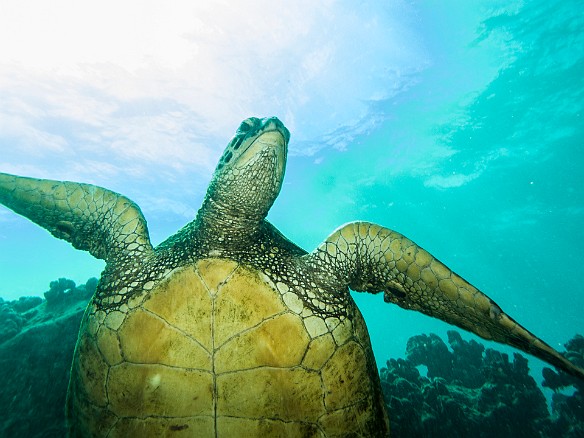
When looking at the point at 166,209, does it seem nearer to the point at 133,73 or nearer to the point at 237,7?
the point at 133,73

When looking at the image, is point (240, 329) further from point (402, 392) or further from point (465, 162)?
point (465, 162)

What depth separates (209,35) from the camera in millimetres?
17516

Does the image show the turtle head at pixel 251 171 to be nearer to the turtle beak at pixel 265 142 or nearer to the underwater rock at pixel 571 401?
the turtle beak at pixel 265 142

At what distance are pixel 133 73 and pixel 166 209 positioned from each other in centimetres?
1730

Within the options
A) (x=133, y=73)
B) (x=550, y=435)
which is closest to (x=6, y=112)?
(x=133, y=73)

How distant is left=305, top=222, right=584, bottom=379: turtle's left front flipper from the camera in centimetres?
284

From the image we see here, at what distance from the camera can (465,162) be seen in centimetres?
3023

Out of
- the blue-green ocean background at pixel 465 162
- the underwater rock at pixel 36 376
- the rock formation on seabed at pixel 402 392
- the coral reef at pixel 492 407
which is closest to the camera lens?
the underwater rock at pixel 36 376

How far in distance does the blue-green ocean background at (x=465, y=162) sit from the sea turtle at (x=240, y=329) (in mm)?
21335

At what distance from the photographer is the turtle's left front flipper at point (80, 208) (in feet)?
10.4

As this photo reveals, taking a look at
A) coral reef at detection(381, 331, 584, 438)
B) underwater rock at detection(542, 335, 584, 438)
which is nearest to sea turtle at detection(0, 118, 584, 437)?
coral reef at detection(381, 331, 584, 438)

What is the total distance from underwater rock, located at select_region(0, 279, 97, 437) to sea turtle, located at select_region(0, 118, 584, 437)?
3007 millimetres

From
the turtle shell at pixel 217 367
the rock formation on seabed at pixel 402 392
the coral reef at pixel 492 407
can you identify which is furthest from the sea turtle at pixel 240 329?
the coral reef at pixel 492 407

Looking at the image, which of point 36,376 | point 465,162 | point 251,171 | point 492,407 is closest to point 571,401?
point 492,407
